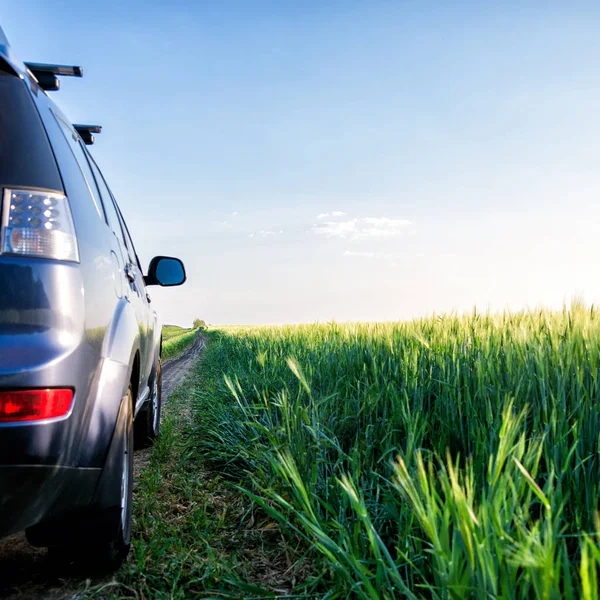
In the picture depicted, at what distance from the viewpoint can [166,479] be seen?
3971 mm

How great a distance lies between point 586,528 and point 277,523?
4.96 ft

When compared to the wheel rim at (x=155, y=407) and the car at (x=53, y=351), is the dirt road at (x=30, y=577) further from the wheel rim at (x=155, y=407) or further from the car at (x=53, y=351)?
the wheel rim at (x=155, y=407)

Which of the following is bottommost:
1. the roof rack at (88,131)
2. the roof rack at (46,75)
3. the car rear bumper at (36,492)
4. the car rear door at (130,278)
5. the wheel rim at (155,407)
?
the wheel rim at (155,407)

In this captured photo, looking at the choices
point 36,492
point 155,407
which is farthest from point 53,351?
point 155,407

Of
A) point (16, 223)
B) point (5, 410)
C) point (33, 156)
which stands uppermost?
point (33, 156)

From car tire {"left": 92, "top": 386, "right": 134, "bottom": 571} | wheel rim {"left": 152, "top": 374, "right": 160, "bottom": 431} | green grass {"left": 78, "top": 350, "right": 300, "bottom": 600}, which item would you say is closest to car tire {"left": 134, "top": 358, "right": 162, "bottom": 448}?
wheel rim {"left": 152, "top": 374, "right": 160, "bottom": 431}

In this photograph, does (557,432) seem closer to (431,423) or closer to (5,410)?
(431,423)

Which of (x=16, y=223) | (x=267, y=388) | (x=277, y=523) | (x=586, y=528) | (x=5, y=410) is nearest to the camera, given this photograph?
(x=5, y=410)

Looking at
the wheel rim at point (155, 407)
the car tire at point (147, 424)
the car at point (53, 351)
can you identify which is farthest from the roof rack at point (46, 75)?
the wheel rim at point (155, 407)

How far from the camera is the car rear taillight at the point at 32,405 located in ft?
5.97

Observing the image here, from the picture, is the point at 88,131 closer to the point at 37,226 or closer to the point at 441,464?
the point at 37,226

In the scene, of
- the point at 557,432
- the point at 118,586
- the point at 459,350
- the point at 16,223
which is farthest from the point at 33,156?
the point at 459,350

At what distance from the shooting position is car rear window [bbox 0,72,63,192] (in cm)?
201

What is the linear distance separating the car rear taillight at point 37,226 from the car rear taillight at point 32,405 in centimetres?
44
